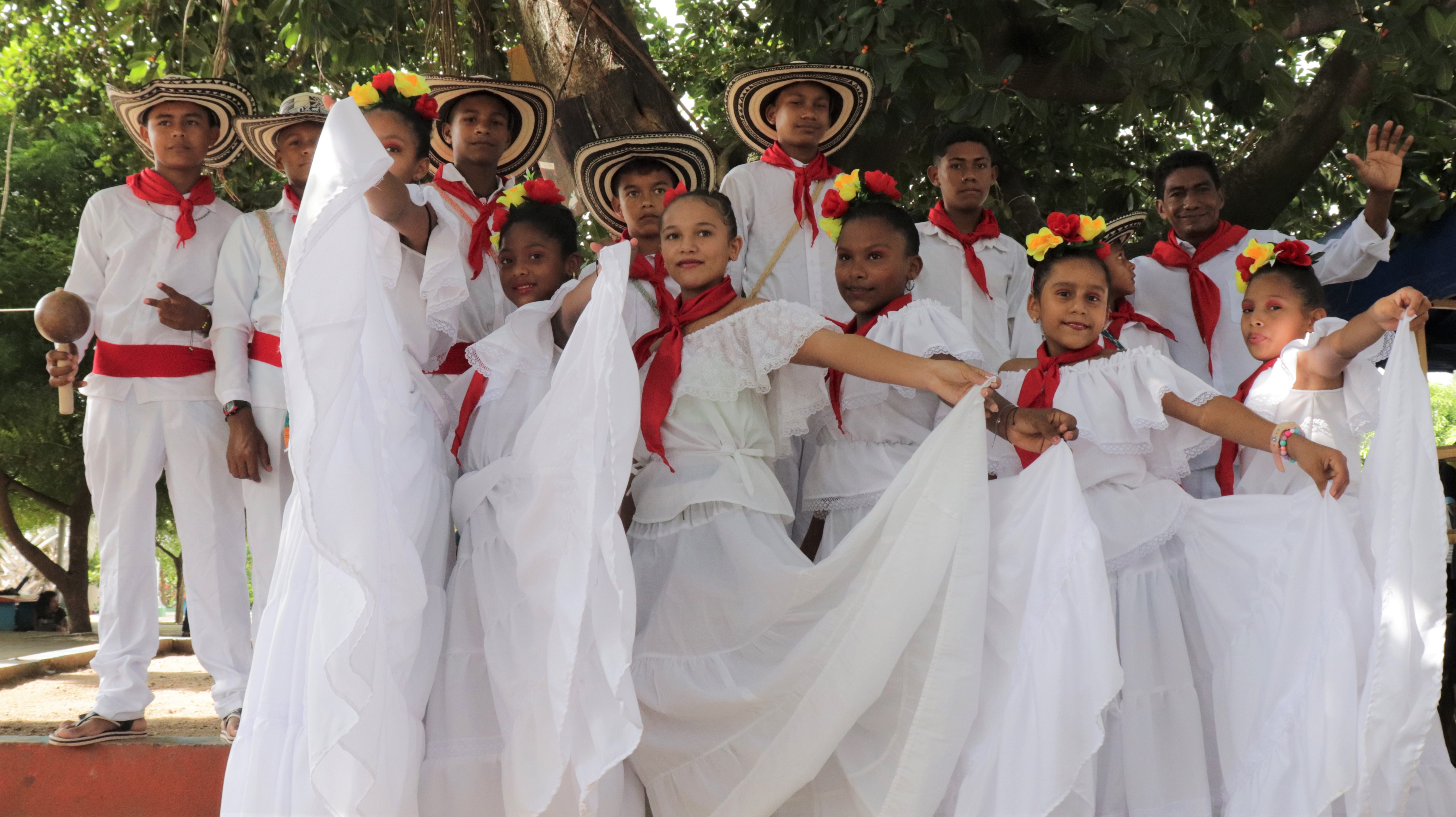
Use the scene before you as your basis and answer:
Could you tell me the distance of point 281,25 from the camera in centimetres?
571

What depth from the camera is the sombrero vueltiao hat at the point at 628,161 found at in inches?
181

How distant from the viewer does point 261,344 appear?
450 centimetres

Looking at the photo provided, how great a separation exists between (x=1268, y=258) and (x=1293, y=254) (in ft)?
0.26

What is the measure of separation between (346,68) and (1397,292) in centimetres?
473

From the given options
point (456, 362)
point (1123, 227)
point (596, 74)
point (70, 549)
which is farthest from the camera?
point (70, 549)

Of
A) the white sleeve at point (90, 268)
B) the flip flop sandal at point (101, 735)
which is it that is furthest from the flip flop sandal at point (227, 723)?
the white sleeve at point (90, 268)

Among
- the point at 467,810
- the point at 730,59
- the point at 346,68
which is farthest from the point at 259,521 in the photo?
the point at 730,59

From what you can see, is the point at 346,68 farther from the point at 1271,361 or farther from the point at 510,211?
the point at 1271,361

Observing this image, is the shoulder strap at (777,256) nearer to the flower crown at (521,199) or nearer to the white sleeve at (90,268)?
the flower crown at (521,199)

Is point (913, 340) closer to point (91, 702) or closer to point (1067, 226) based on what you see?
point (1067, 226)

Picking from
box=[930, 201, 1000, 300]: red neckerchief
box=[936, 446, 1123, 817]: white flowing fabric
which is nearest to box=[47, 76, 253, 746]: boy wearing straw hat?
box=[936, 446, 1123, 817]: white flowing fabric

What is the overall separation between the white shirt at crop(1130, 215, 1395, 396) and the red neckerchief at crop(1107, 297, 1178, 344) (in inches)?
9.9

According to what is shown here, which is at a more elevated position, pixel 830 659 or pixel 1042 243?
pixel 1042 243

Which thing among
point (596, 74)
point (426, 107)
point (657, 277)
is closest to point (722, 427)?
point (657, 277)
